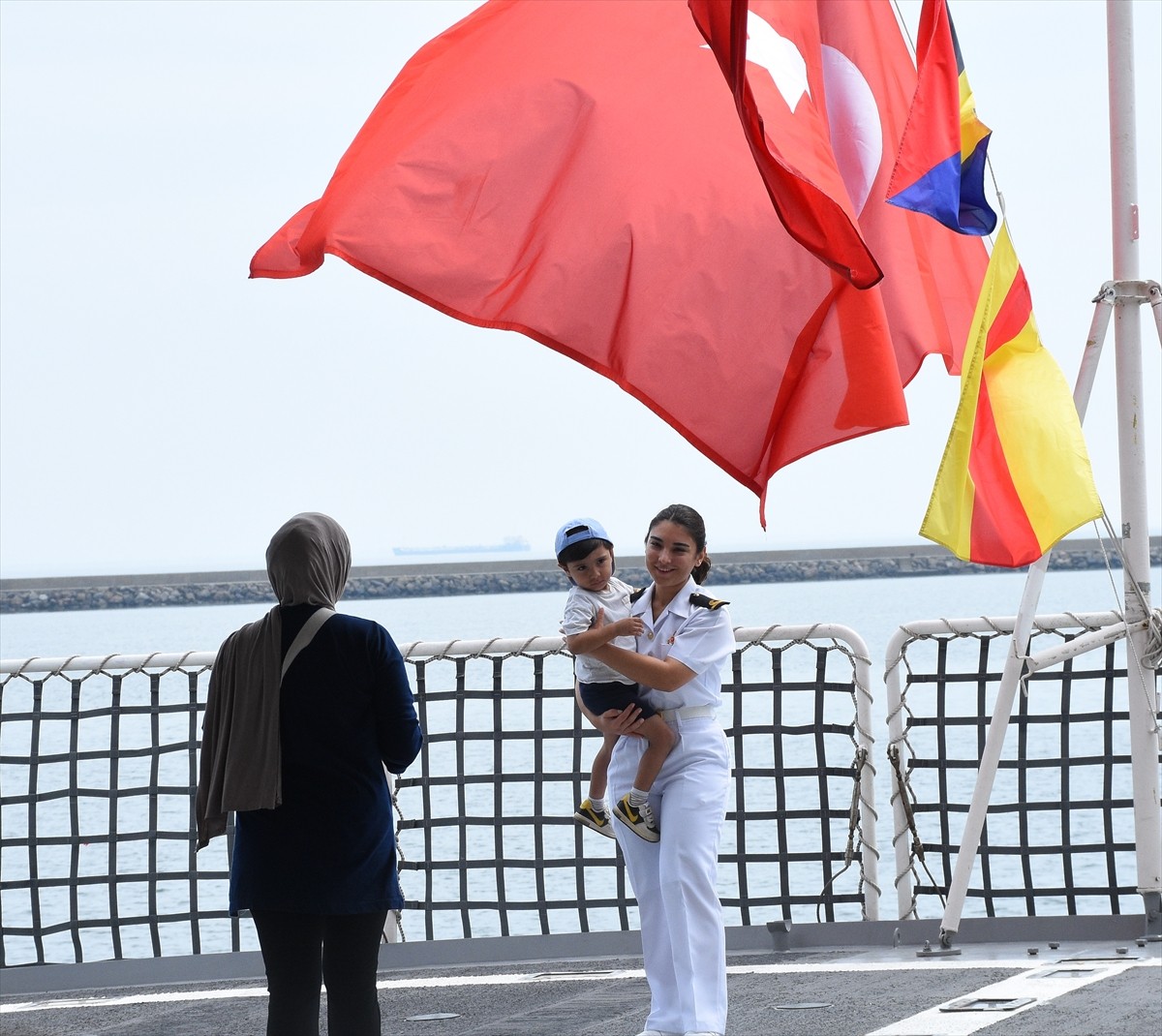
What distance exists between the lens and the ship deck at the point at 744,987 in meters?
4.59

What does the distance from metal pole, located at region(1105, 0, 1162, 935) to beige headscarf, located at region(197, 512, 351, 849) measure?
3.02 meters

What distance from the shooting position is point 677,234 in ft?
15.1

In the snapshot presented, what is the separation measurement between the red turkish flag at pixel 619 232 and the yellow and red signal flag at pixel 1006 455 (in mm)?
288

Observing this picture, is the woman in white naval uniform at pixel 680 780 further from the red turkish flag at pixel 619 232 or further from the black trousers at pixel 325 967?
the black trousers at pixel 325 967

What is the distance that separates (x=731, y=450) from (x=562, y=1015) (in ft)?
6.42

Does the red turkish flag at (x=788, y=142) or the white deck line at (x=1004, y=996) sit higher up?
the red turkish flag at (x=788, y=142)

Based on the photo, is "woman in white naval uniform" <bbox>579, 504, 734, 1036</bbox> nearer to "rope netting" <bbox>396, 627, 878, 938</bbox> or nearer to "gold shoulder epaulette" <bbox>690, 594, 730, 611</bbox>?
"gold shoulder epaulette" <bbox>690, 594, 730, 611</bbox>

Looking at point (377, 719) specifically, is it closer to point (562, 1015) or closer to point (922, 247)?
point (562, 1015)

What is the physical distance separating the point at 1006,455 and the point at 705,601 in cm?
109

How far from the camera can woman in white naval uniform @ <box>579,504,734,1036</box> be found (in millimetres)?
4250

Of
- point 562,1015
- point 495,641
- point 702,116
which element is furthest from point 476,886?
point 702,116

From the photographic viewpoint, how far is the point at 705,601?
4383 millimetres

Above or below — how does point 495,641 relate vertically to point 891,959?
above

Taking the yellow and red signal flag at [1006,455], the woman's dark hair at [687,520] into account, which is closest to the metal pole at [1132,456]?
the yellow and red signal flag at [1006,455]
